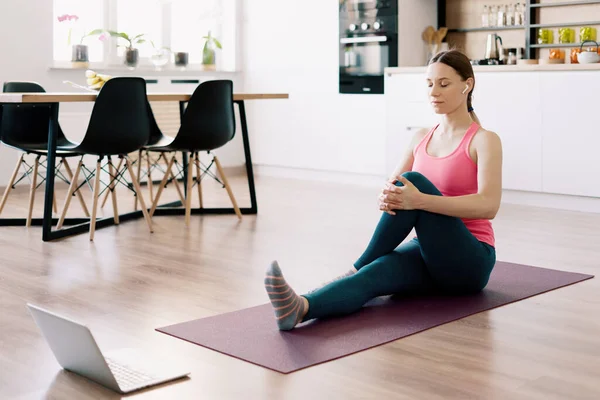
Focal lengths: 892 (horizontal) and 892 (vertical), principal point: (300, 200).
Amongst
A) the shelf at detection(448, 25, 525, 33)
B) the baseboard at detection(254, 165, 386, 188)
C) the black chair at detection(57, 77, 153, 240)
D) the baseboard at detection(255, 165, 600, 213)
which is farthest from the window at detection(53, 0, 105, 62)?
the shelf at detection(448, 25, 525, 33)

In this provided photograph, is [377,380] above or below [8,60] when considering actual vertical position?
below

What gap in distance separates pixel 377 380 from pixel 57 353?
34.6 inches

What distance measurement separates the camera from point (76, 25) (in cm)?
722

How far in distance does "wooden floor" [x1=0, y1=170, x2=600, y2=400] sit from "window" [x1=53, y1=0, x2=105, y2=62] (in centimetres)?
194

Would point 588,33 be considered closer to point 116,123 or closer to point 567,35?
point 567,35

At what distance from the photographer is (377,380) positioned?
7.59 ft

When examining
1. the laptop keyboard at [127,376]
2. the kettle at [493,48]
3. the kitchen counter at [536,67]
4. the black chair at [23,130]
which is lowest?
the laptop keyboard at [127,376]

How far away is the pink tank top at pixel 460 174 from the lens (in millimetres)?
3082

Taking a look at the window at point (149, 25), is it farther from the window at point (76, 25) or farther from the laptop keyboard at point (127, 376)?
the laptop keyboard at point (127, 376)

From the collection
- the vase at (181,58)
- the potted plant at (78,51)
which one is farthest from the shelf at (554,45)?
the potted plant at (78,51)

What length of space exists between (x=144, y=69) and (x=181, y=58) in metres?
0.36

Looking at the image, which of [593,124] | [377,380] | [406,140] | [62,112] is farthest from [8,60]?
[377,380]

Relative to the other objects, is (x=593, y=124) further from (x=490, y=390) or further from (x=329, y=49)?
(x=490, y=390)

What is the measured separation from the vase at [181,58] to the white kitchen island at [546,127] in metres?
2.82
